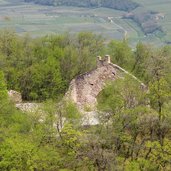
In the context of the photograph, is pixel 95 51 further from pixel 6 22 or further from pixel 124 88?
pixel 6 22

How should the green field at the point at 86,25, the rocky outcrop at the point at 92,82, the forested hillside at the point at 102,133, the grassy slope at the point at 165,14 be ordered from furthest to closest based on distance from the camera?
the green field at the point at 86,25
the grassy slope at the point at 165,14
the rocky outcrop at the point at 92,82
the forested hillside at the point at 102,133

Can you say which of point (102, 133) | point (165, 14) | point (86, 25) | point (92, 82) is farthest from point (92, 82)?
point (165, 14)

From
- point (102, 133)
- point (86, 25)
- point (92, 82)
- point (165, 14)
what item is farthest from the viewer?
point (165, 14)

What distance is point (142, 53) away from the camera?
69.8 meters

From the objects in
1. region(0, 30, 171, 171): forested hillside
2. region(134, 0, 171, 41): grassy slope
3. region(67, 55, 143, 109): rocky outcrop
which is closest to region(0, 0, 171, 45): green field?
region(134, 0, 171, 41): grassy slope

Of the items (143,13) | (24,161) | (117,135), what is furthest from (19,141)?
(143,13)

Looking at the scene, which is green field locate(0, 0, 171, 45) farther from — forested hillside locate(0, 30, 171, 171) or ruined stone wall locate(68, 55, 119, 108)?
forested hillside locate(0, 30, 171, 171)

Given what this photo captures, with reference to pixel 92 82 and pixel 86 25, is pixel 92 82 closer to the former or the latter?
pixel 92 82

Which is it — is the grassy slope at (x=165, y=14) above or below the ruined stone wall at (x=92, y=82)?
below

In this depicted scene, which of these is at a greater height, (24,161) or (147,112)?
(147,112)

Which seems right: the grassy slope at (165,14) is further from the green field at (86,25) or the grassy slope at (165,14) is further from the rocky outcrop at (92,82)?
the rocky outcrop at (92,82)

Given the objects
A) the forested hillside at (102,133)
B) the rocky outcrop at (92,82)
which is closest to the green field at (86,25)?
the rocky outcrop at (92,82)

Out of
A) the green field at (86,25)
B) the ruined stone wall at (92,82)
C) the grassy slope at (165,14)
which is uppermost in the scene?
the ruined stone wall at (92,82)

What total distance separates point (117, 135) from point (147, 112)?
3.35 m
